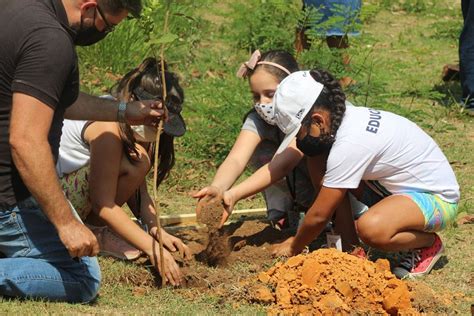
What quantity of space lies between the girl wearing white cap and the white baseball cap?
379 mm

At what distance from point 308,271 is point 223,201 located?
0.91 meters

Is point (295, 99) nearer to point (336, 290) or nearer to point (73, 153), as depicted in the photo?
point (336, 290)

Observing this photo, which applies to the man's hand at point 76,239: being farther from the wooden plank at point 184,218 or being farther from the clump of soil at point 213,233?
the wooden plank at point 184,218

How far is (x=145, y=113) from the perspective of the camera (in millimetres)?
4738

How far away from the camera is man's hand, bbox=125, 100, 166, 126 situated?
185 inches

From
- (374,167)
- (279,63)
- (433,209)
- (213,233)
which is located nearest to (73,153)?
(213,233)

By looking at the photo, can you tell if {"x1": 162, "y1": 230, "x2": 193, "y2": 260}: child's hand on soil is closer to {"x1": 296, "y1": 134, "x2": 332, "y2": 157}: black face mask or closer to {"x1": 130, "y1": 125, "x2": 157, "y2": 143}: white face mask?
{"x1": 130, "y1": 125, "x2": 157, "y2": 143}: white face mask

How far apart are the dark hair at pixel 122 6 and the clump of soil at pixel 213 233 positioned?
131cm

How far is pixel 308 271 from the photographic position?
4.37 metres

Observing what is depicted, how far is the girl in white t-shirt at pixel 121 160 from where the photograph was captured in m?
4.88

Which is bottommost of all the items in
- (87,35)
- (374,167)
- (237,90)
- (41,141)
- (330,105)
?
(237,90)

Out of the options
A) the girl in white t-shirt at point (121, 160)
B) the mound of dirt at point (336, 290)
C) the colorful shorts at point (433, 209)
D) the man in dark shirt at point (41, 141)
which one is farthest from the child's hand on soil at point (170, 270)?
the colorful shorts at point (433, 209)

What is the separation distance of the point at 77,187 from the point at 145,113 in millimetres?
663

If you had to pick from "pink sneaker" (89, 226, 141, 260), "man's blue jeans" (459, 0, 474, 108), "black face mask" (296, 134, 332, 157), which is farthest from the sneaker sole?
"man's blue jeans" (459, 0, 474, 108)
